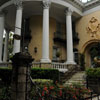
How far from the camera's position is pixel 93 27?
683 inches

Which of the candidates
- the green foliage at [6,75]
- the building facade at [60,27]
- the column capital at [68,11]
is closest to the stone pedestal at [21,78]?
the green foliage at [6,75]

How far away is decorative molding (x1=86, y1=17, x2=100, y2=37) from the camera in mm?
17031

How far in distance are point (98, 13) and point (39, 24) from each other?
8199 millimetres

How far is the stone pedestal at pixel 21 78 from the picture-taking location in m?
5.24

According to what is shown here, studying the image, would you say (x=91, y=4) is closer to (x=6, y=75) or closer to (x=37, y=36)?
(x=37, y=36)

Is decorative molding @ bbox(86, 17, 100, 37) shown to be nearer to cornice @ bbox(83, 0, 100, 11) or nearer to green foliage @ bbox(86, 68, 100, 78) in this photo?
cornice @ bbox(83, 0, 100, 11)

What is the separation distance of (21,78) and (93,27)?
14.6m

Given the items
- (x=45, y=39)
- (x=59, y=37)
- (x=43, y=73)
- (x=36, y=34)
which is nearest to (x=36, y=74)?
(x=43, y=73)

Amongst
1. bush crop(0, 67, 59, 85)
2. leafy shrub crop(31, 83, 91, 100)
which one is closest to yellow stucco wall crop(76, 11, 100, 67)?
bush crop(0, 67, 59, 85)

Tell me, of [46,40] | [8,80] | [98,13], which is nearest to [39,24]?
[46,40]

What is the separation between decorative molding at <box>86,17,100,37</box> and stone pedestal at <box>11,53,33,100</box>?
45.5 feet

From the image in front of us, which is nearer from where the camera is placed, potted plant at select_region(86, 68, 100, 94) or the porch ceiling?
potted plant at select_region(86, 68, 100, 94)

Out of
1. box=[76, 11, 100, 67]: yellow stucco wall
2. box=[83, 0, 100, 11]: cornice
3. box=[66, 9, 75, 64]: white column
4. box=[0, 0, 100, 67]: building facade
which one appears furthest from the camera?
box=[76, 11, 100, 67]: yellow stucco wall

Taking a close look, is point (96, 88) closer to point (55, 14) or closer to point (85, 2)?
point (55, 14)
